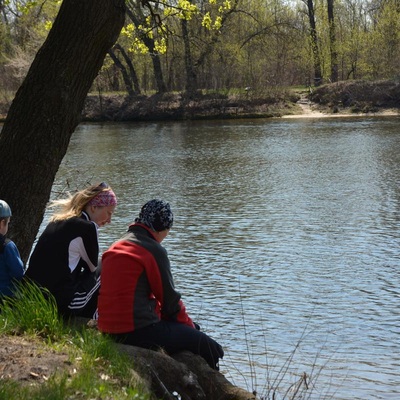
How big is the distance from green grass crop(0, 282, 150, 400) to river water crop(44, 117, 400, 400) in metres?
1.32

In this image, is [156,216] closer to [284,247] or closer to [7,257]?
[7,257]

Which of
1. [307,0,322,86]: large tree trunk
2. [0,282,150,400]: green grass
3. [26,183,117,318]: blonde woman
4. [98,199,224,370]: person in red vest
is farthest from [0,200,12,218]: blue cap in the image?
[307,0,322,86]: large tree trunk

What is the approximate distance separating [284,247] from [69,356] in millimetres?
7946

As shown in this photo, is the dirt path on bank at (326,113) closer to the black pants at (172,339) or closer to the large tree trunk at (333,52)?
the large tree trunk at (333,52)

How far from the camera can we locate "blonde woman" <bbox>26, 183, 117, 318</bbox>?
5043 millimetres

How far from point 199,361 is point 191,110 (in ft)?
131

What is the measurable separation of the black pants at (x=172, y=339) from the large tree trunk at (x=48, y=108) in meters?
1.87

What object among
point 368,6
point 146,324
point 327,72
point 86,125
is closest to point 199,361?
point 146,324

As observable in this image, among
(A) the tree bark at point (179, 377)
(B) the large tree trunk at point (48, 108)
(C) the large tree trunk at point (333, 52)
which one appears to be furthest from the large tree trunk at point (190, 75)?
(A) the tree bark at point (179, 377)

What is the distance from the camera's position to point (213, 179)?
19969 mm

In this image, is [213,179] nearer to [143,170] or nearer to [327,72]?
[143,170]

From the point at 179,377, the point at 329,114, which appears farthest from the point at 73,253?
the point at 329,114

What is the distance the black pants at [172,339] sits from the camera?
15.3 feet

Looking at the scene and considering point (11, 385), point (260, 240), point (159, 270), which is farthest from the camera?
point (260, 240)
